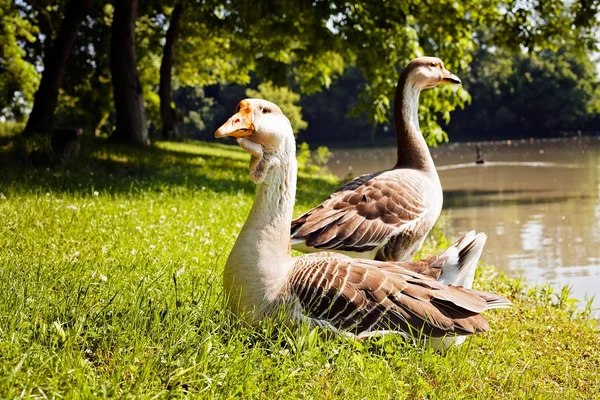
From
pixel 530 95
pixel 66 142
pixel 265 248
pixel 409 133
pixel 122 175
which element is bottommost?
pixel 122 175

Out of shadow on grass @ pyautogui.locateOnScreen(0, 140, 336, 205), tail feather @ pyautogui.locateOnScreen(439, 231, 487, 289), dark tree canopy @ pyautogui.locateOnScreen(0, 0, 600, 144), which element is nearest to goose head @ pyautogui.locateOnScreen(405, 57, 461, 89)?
tail feather @ pyautogui.locateOnScreen(439, 231, 487, 289)

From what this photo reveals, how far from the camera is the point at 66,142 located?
13.7 meters

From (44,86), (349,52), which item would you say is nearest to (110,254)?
(44,86)

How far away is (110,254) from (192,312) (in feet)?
7.89

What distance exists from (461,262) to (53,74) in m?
12.4

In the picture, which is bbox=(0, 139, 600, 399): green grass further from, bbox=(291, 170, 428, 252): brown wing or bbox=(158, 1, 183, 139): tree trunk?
bbox=(158, 1, 183, 139): tree trunk

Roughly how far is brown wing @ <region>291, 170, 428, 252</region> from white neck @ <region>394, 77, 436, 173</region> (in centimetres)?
55

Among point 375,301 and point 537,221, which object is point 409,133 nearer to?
point 375,301

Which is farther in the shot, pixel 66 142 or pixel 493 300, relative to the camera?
pixel 66 142

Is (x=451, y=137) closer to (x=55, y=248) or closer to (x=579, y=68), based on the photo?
(x=579, y=68)

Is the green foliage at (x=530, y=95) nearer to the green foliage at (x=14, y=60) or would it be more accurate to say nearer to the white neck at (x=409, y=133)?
the green foliage at (x=14, y=60)

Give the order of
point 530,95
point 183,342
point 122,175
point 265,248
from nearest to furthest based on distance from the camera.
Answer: point 183,342 < point 265,248 < point 122,175 < point 530,95

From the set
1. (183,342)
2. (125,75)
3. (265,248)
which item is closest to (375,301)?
(265,248)

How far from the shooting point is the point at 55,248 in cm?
607
